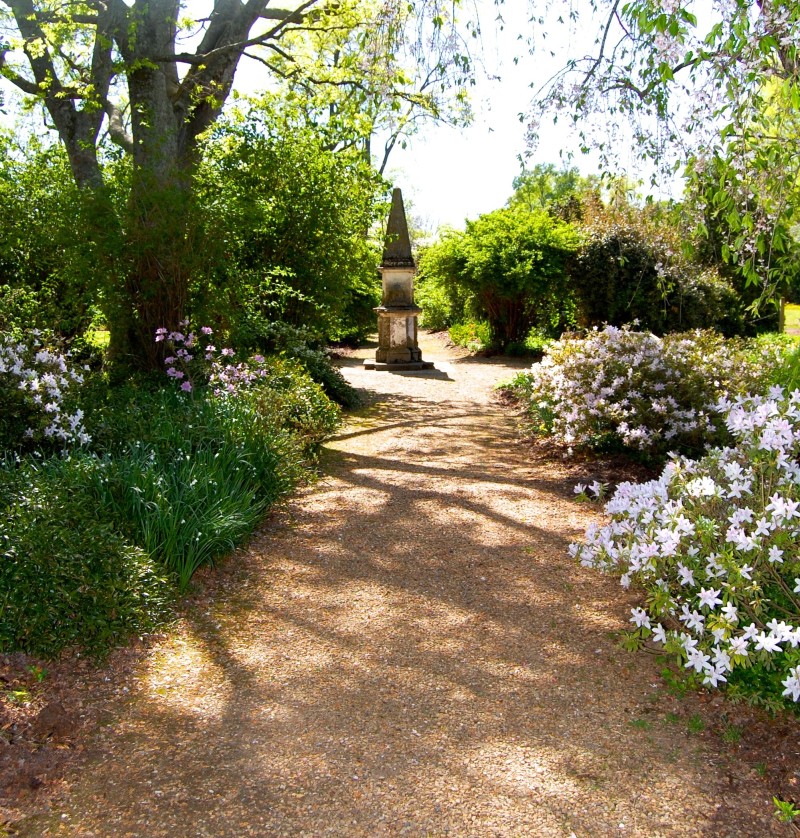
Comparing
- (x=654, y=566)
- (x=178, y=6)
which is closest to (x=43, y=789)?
(x=654, y=566)

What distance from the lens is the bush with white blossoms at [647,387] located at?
22.2ft

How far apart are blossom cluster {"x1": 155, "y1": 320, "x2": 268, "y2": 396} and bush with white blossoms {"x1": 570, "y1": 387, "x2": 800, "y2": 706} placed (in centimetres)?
467

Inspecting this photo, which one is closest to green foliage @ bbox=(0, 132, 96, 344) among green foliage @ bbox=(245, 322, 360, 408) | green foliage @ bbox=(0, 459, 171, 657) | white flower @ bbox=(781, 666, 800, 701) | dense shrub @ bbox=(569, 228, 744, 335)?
green foliage @ bbox=(245, 322, 360, 408)

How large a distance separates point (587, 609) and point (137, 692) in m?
2.39

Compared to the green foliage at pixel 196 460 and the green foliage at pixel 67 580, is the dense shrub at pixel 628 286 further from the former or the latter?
the green foliage at pixel 67 580

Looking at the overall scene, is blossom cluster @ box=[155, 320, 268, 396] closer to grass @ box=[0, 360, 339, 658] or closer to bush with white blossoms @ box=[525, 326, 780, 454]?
grass @ box=[0, 360, 339, 658]

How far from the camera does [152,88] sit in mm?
9523

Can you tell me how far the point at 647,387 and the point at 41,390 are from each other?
5080 millimetres

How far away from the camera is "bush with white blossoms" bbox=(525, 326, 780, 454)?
267 inches

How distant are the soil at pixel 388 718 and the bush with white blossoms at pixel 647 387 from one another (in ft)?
6.34

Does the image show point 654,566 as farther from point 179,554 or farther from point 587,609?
point 179,554

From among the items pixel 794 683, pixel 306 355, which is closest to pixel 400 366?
pixel 306 355

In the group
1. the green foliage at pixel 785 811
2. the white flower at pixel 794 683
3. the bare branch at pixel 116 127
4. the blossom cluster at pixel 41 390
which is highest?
the bare branch at pixel 116 127

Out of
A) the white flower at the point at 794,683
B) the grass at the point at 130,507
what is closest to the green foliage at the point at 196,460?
the grass at the point at 130,507
